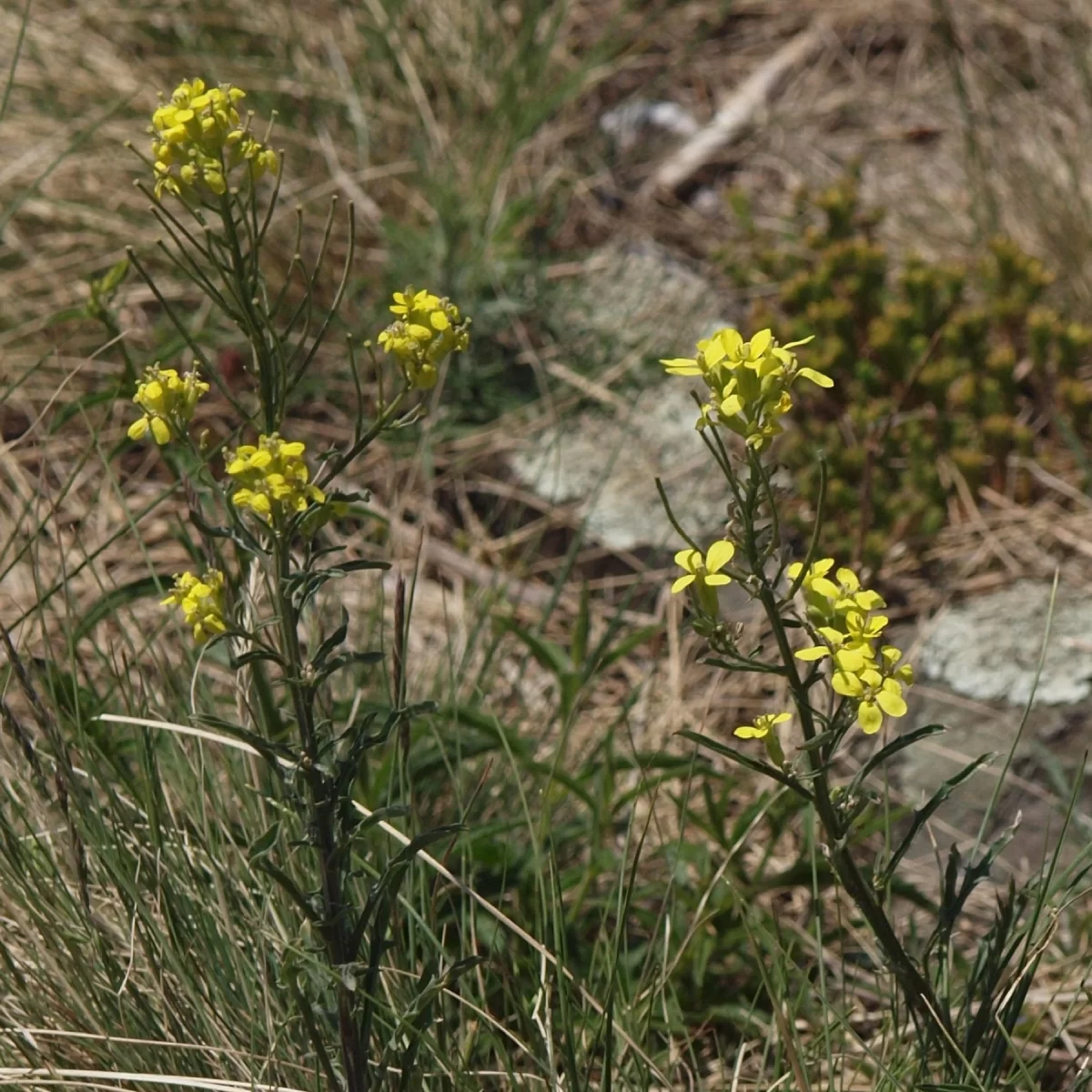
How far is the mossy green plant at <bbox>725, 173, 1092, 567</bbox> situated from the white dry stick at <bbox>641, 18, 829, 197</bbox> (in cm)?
83

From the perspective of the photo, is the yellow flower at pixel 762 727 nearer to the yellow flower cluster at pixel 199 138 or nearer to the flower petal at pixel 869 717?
the flower petal at pixel 869 717

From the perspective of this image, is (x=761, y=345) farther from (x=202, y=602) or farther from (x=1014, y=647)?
(x=1014, y=647)

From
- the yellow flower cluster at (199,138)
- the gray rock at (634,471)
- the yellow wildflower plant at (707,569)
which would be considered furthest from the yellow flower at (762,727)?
the gray rock at (634,471)

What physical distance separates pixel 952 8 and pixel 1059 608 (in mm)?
2436

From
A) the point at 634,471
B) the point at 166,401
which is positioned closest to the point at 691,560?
the point at 166,401

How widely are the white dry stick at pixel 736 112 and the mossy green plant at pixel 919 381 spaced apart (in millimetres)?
831

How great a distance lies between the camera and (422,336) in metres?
1.31

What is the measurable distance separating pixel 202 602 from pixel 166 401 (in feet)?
0.62

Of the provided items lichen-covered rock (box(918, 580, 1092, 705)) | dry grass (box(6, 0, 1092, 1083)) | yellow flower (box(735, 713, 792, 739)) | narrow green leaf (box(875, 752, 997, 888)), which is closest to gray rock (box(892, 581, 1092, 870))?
lichen-covered rock (box(918, 580, 1092, 705))

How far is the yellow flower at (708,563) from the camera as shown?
1.24m

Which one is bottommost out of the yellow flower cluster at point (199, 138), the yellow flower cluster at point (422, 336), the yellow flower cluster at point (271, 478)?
the yellow flower cluster at point (271, 478)

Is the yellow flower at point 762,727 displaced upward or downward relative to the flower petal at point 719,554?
downward

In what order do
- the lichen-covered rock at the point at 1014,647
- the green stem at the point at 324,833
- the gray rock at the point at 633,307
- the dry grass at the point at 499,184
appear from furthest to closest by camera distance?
the gray rock at the point at 633,307 < the dry grass at the point at 499,184 < the lichen-covered rock at the point at 1014,647 < the green stem at the point at 324,833

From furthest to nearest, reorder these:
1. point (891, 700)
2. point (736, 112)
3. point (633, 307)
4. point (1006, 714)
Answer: point (736, 112) → point (633, 307) → point (1006, 714) → point (891, 700)
